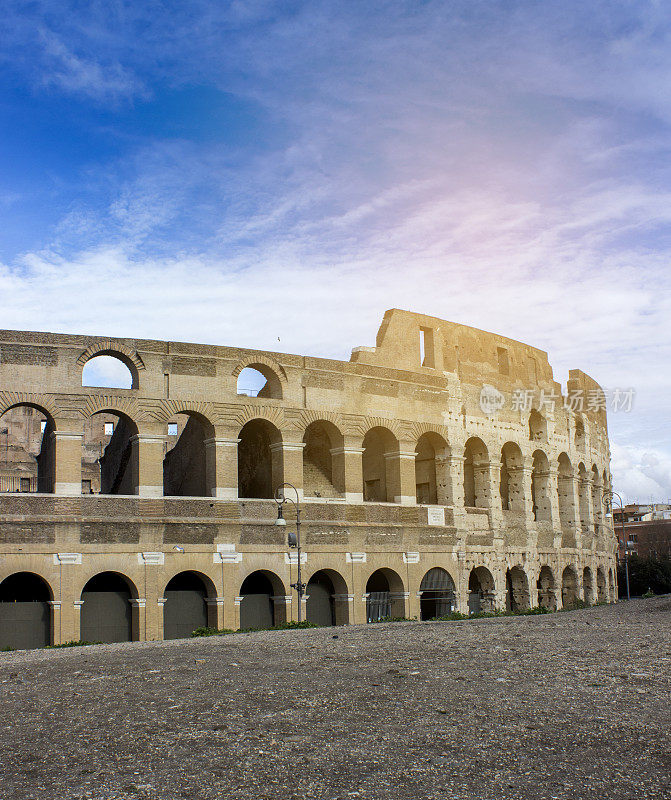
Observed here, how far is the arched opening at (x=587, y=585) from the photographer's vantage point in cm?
3688

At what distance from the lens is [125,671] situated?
11.8 meters

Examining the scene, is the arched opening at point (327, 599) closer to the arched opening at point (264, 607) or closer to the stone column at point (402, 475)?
the arched opening at point (264, 607)

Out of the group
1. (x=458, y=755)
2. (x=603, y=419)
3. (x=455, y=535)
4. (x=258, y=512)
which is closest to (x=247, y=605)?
(x=258, y=512)

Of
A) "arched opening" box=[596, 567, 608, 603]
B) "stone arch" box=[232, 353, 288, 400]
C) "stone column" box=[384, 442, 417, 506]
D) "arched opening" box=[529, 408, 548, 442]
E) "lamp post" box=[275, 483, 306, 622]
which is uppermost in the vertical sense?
"stone arch" box=[232, 353, 288, 400]

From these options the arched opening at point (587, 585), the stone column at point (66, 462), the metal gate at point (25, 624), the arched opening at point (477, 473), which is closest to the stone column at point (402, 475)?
the arched opening at point (477, 473)

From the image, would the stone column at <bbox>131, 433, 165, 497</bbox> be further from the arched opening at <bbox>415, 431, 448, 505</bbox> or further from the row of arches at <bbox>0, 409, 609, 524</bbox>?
the arched opening at <bbox>415, 431, 448, 505</bbox>

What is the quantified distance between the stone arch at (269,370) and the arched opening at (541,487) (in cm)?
1240

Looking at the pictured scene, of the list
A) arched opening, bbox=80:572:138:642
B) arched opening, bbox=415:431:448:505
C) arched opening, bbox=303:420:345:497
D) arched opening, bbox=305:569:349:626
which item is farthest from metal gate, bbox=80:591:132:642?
arched opening, bbox=415:431:448:505

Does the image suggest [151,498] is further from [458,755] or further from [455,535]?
[458,755]

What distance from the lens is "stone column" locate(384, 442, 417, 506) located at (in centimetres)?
2828

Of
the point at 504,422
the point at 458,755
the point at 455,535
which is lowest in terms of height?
the point at 458,755

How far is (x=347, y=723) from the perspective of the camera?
855 centimetres

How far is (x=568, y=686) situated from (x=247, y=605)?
1620 cm

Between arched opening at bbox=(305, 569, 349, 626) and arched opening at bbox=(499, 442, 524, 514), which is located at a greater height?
arched opening at bbox=(499, 442, 524, 514)
